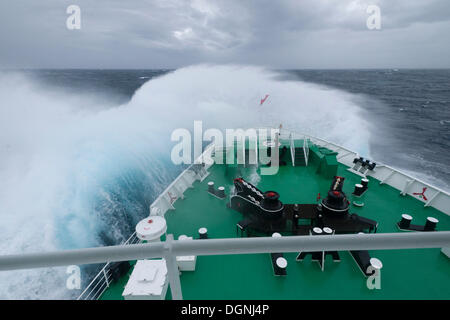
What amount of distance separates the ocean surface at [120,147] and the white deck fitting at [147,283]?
5.90 meters

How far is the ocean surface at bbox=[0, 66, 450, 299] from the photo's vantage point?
381 inches

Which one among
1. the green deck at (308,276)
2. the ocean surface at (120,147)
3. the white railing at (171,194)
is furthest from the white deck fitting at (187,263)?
the ocean surface at (120,147)

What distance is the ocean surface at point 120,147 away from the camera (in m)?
9.67

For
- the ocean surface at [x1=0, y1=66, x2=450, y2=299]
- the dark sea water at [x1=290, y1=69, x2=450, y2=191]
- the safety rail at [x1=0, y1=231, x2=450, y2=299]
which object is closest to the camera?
the safety rail at [x1=0, y1=231, x2=450, y2=299]

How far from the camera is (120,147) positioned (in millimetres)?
15570

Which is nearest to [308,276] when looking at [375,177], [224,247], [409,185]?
[224,247]

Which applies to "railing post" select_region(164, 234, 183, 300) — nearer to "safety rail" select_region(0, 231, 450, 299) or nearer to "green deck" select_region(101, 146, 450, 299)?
"safety rail" select_region(0, 231, 450, 299)

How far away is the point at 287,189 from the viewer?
29.6 feet

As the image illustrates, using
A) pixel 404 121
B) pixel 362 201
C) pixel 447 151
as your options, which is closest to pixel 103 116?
pixel 362 201

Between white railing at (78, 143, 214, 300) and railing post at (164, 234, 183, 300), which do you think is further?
white railing at (78, 143, 214, 300)

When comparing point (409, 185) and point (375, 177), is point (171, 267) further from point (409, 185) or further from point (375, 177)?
point (375, 177)

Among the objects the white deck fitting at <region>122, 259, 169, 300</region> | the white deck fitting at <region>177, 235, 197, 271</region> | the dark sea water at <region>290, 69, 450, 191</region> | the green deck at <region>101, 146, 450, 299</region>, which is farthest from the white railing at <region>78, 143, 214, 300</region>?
the dark sea water at <region>290, 69, 450, 191</region>

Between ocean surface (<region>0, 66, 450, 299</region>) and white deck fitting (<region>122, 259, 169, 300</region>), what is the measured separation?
5899 millimetres

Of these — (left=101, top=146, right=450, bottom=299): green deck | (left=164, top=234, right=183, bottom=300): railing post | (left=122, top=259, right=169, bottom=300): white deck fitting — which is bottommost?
(left=101, top=146, right=450, bottom=299): green deck
